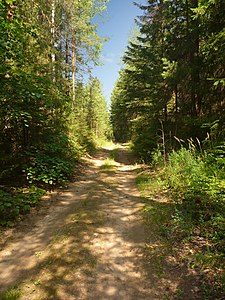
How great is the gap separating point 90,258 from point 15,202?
132 inches

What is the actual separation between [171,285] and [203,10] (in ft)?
29.6

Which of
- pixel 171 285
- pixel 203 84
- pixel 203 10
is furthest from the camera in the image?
pixel 203 84

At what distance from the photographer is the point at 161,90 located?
14500 mm

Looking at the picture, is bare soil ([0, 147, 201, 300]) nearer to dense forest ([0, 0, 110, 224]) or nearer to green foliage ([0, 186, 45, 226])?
green foliage ([0, 186, 45, 226])

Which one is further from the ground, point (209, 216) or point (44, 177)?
point (44, 177)

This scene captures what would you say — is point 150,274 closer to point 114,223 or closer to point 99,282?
point 99,282

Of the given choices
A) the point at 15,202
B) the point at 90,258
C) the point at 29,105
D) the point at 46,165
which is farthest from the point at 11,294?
the point at 29,105

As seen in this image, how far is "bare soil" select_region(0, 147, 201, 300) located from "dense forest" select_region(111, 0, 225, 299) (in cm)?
80

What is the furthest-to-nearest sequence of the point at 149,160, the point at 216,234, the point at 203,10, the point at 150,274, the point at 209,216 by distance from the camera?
the point at 149,160, the point at 203,10, the point at 209,216, the point at 216,234, the point at 150,274

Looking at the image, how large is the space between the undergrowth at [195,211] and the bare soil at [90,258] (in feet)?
1.05

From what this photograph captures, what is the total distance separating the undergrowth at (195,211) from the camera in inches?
153

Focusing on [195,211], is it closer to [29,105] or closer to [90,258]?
[90,258]

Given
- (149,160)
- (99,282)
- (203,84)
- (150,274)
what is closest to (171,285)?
(150,274)

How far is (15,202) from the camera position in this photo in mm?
6414
